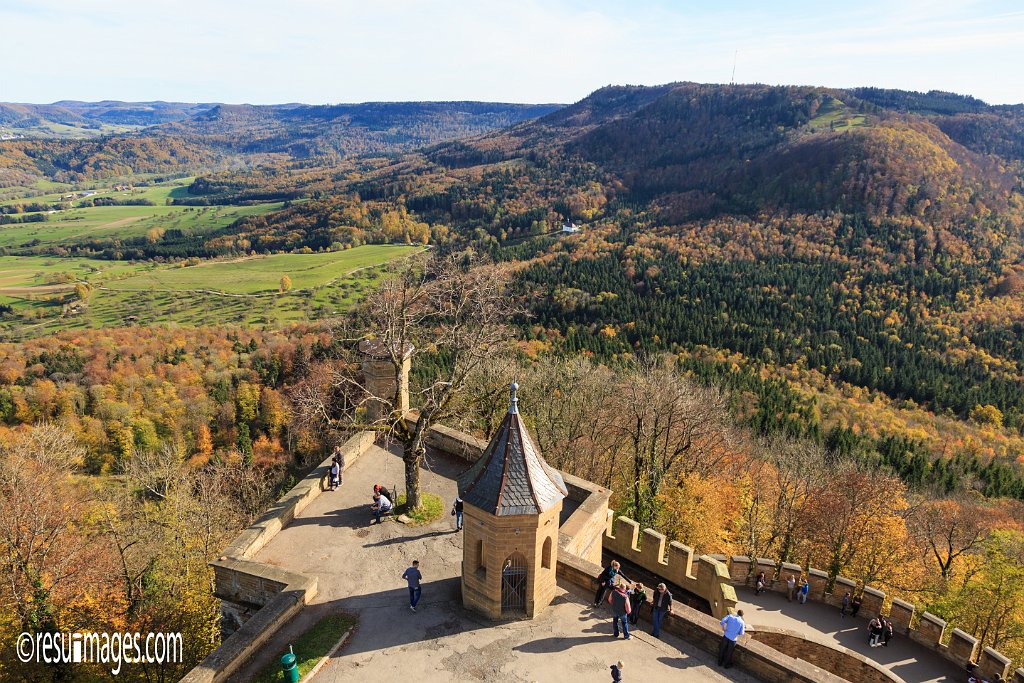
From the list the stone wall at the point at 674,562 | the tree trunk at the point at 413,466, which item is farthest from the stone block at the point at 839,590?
the tree trunk at the point at 413,466

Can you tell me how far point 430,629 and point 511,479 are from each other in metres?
5.03

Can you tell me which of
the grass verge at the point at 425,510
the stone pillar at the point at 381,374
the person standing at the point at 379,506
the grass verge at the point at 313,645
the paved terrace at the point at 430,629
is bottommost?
the grass verge at the point at 313,645

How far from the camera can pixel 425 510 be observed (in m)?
21.4

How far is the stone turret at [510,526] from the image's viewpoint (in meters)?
15.3

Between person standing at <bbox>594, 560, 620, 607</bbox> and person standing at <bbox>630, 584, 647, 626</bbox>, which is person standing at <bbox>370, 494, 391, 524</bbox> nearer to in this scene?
person standing at <bbox>594, 560, 620, 607</bbox>

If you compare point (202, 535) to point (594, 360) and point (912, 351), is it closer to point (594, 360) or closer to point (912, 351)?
point (594, 360)

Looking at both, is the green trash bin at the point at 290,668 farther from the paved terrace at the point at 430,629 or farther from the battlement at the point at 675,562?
the battlement at the point at 675,562

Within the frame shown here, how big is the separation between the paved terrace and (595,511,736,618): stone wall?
→ 144 inches

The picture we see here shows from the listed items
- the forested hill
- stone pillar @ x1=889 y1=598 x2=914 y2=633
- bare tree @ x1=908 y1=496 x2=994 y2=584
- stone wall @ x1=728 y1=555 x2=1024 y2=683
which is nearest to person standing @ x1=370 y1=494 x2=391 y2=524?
stone wall @ x1=728 y1=555 x2=1024 y2=683

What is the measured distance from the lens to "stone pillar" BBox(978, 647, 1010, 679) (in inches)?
823

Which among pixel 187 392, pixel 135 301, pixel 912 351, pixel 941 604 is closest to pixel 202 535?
pixel 941 604

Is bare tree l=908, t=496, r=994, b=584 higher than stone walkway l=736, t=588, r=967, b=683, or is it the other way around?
stone walkway l=736, t=588, r=967, b=683

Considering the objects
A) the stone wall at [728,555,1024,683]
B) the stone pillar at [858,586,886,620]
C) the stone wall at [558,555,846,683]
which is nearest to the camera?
the stone wall at [558,555,846,683]

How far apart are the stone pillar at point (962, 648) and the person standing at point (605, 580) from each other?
16.1 metres
